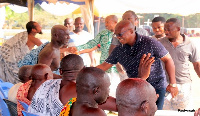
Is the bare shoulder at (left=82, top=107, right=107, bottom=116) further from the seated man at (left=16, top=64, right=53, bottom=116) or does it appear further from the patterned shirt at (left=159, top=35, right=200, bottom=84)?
the patterned shirt at (left=159, top=35, right=200, bottom=84)

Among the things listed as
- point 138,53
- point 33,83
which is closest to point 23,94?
point 33,83

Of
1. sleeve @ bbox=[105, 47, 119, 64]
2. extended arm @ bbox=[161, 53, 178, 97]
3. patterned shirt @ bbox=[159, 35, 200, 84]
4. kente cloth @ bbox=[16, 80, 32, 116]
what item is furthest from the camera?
patterned shirt @ bbox=[159, 35, 200, 84]

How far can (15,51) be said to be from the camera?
5.07 meters

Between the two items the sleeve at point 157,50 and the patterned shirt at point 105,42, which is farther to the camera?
the patterned shirt at point 105,42

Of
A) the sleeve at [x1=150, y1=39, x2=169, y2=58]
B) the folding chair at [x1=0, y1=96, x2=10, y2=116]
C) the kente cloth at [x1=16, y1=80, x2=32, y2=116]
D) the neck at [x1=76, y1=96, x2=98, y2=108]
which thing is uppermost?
the sleeve at [x1=150, y1=39, x2=169, y2=58]

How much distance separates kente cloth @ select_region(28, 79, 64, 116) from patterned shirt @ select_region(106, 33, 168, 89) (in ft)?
3.37

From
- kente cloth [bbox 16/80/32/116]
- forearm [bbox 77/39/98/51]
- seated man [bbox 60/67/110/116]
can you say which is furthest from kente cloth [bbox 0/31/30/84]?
seated man [bbox 60/67/110/116]

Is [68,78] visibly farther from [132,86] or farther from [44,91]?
[132,86]

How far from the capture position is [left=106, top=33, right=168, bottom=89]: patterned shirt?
322 centimetres

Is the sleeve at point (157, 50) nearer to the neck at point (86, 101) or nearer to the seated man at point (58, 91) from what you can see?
the seated man at point (58, 91)

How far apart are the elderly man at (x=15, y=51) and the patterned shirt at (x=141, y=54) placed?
2.12m

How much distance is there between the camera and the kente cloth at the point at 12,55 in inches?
200

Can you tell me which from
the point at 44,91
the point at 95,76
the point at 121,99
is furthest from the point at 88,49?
the point at 121,99

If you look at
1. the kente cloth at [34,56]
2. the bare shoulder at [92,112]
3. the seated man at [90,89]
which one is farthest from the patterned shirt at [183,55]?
the bare shoulder at [92,112]
